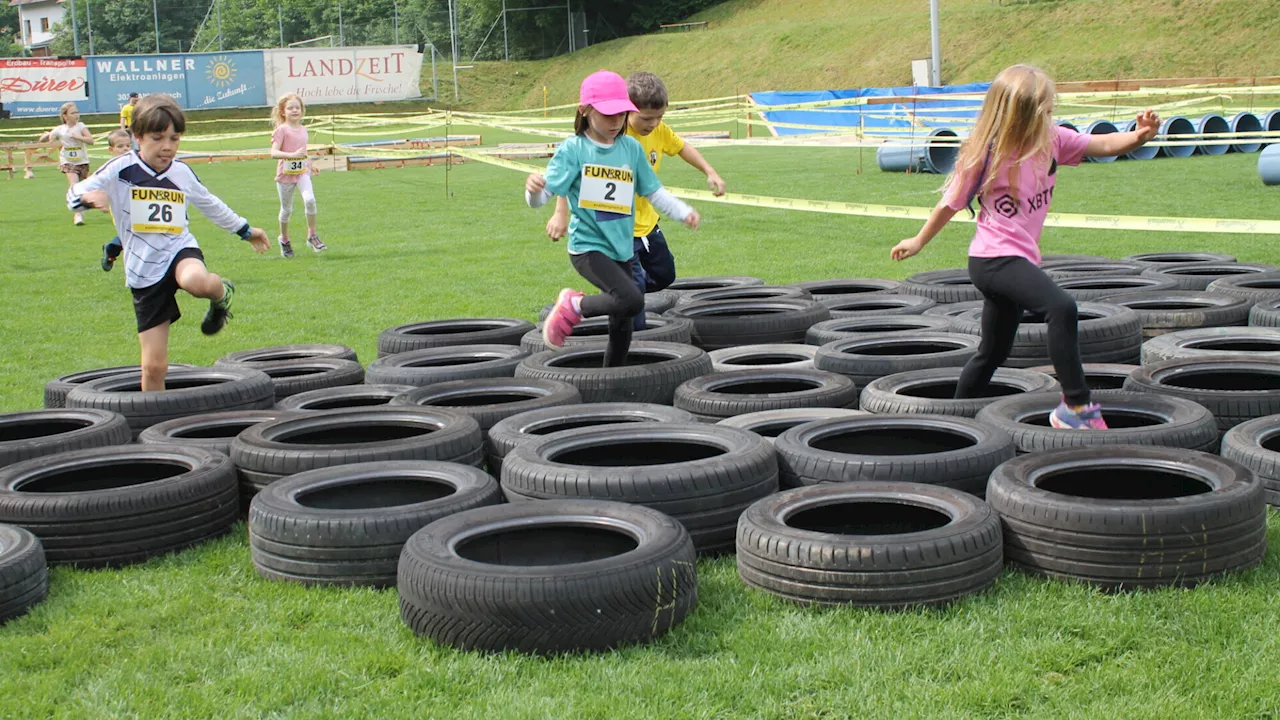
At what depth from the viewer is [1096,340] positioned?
7.27 meters

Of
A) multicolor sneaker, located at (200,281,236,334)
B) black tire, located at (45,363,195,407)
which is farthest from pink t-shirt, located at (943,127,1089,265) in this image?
black tire, located at (45,363,195,407)

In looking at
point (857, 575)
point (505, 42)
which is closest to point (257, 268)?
point (857, 575)

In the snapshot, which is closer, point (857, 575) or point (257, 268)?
point (857, 575)

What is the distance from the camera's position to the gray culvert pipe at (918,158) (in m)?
25.2

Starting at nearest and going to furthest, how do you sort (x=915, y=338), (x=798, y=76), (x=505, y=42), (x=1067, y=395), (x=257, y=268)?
(x=1067, y=395), (x=915, y=338), (x=257, y=268), (x=798, y=76), (x=505, y=42)

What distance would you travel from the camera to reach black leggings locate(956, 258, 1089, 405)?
17.8 ft

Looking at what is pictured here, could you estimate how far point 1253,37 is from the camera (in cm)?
4978

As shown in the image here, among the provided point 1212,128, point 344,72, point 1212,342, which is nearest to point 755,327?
point 1212,342

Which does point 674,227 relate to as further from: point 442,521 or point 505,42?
point 505,42

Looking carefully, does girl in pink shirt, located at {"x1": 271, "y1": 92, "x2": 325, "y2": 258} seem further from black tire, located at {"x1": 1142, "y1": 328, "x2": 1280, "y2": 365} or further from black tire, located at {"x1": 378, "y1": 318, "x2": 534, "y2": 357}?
black tire, located at {"x1": 1142, "y1": 328, "x2": 1280, "y2": 365}

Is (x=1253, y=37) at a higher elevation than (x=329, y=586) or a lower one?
higher

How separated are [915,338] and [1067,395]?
2.26 meters

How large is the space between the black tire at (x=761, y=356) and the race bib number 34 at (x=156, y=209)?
345 centimetres

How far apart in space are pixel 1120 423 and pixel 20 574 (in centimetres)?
480
